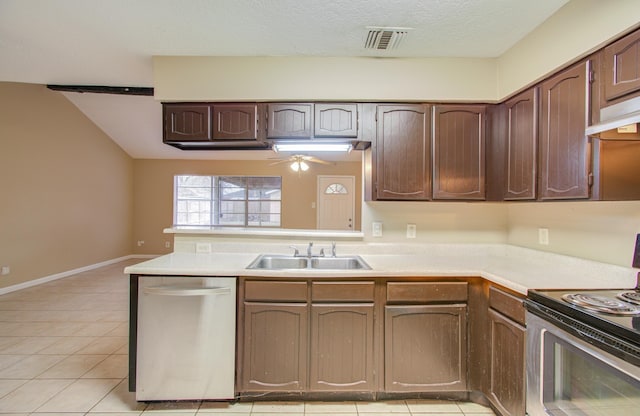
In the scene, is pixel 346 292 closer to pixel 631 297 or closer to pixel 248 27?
pixel 631 297

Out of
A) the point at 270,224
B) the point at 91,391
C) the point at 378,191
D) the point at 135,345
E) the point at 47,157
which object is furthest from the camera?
the point at 270,224

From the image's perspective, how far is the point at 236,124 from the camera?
228 cm

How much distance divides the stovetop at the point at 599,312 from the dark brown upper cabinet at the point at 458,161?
3.09ft

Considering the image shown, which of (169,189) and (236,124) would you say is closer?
(236,124)

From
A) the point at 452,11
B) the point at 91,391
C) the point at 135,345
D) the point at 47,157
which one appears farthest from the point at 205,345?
the point at 47,157

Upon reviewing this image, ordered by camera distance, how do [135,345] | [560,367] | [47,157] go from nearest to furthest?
[560,367] → [135,345] → [47,157]

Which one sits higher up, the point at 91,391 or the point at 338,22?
the point at 338,22

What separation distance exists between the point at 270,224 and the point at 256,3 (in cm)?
553

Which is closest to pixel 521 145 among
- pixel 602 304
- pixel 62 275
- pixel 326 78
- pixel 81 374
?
pixel 602 304

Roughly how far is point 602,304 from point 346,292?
4.01 feet

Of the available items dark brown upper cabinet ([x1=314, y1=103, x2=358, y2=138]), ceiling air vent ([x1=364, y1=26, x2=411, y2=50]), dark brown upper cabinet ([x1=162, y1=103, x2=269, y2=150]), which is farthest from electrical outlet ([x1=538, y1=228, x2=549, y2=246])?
dark brown upper cabinet ([x1=162, y1=103, x2=269, y2=150])

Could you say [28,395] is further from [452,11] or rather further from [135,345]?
[452,11]

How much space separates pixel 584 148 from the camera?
156cm

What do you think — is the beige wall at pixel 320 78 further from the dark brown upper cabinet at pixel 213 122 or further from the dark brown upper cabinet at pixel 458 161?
the dark brown upper cabinet at pixel 458 161
